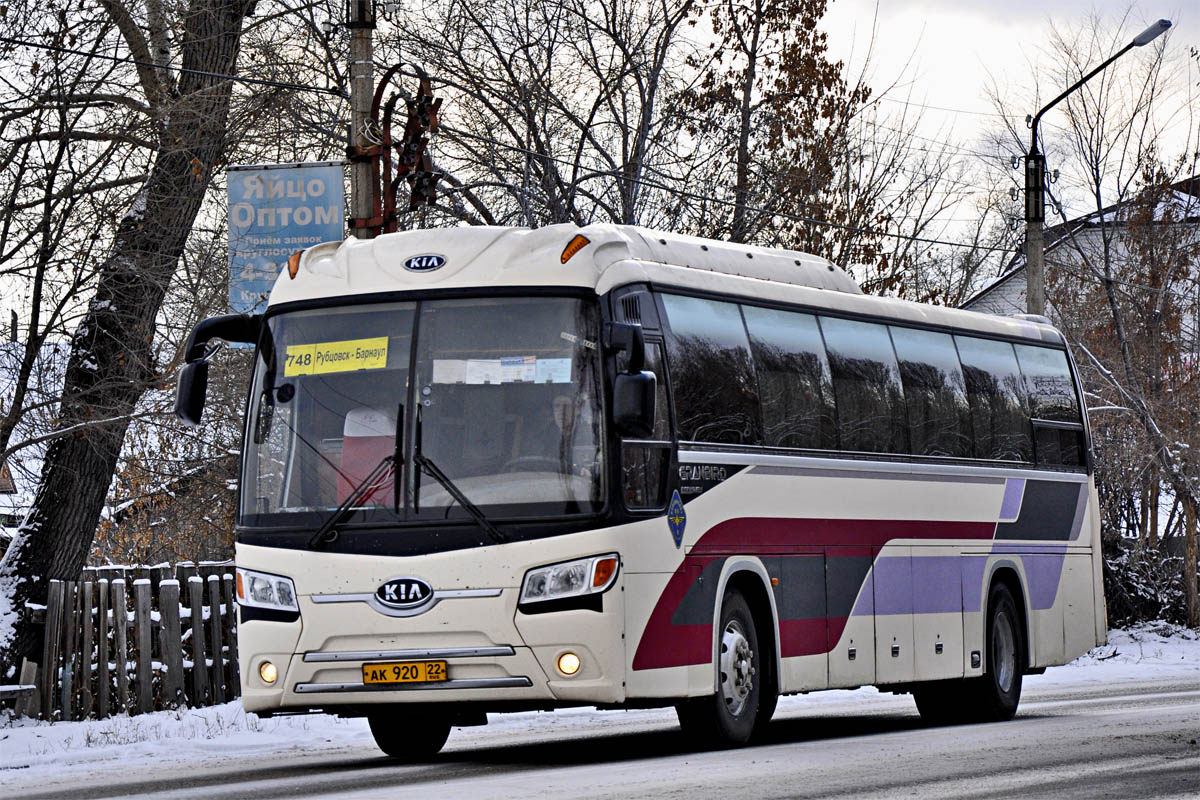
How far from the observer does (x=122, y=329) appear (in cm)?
1756

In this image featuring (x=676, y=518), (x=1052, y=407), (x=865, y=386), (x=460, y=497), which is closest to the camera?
(x=460, y=497)

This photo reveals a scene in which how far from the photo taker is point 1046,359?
19234mm

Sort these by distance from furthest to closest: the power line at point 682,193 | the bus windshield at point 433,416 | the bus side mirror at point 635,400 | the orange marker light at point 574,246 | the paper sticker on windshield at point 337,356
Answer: the power line at point 682,193
the orange marker light at point 574,246
the paper sticker on windshield at point 337,356
the bus windshield at point 433,416
the bus side mirror at point 635,400

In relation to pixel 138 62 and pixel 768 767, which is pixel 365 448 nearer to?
pixel 768 767

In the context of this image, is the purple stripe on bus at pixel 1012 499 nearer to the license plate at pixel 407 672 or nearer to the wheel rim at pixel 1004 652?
the wheel rim at pixel 1004 652

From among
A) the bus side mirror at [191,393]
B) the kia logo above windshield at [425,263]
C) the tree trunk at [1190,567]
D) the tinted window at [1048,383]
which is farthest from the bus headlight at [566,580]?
the tree trunk at [1190,567]

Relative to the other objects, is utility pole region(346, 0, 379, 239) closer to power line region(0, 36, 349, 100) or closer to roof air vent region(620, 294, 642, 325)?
power line region(0, 36, 349, 100)

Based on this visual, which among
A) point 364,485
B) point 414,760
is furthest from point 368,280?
point 414,760

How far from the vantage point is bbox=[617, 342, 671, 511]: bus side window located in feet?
39.0

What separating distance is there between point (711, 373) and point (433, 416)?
2.30m

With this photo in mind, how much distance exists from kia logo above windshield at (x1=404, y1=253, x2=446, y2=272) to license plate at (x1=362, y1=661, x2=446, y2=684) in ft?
8.30

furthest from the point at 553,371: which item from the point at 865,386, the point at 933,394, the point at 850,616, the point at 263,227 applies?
the point at 263,227

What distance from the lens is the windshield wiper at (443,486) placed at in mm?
11547

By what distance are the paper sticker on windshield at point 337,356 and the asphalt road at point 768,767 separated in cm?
252
